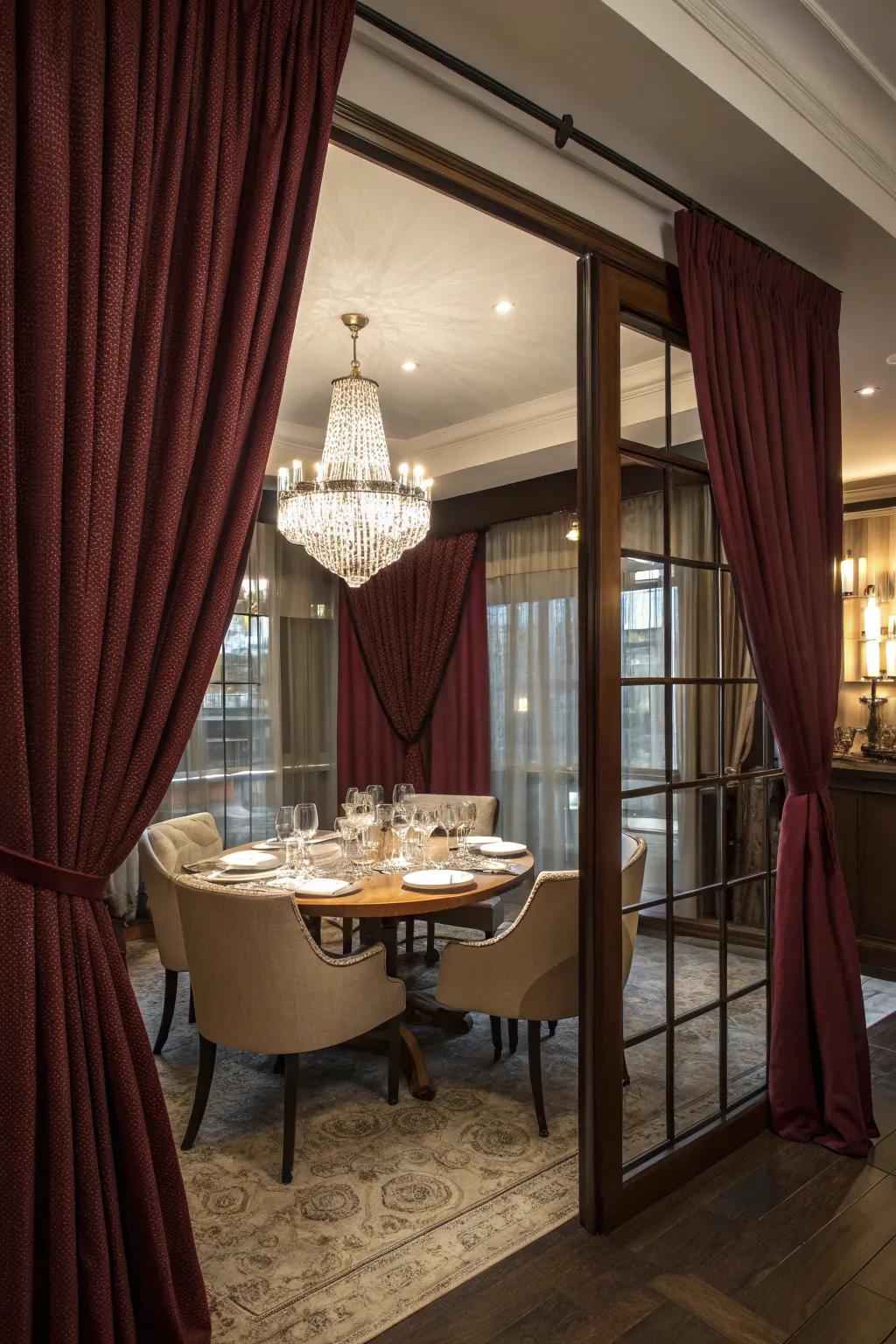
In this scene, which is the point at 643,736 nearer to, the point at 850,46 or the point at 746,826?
the point at 746,826

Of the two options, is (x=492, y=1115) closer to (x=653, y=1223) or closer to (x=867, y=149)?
(x=653, y=1223)

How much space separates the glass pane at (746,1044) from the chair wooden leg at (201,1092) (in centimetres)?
164

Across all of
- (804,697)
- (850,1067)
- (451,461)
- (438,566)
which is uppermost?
(451,461)

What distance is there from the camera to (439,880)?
3.06 meters

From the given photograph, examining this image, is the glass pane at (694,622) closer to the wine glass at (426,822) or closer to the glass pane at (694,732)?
the glass pane at (694,732)

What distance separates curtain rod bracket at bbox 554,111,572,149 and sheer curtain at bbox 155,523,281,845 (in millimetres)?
3711


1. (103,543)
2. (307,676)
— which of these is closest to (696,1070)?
(103,543)

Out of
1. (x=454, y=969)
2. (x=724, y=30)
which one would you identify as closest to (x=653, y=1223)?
(x=454, y=969)

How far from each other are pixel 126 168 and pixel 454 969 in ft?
8.05

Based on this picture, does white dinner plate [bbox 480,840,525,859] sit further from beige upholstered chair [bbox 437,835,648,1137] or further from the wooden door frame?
the wooden door frame

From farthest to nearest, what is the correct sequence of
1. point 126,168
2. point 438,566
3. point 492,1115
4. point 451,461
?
point 438,566, point 451,461, point 492,1115, point 126,168

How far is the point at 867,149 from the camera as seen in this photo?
2.49 m

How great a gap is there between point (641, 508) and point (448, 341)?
163cm

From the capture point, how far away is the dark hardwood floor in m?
1.90
